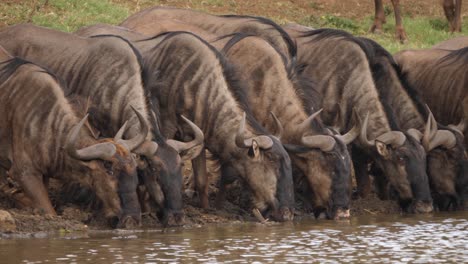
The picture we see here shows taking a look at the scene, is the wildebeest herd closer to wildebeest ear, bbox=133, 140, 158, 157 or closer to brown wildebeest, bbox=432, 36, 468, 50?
wildebeest ear, bbox=133, 140, 158, 157

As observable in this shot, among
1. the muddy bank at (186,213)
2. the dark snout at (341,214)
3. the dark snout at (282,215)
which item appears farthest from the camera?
the dark snout at (341,214)

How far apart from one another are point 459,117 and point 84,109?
5.08 m

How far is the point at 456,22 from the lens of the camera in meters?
24.7

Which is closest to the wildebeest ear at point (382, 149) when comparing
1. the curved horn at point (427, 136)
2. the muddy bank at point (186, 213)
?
the curved horn at point (427, 136)

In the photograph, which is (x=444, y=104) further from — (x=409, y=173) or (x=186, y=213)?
(x=186, y=213)

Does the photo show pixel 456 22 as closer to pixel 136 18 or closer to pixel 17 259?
pixel 136 18

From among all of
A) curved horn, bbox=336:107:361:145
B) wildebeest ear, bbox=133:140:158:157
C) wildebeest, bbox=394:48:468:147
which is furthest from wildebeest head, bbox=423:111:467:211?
wildebeest ear, bbox=133:140:158:157

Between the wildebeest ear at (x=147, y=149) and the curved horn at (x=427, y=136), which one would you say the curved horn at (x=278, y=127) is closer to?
the wildebeest ear at (x=147, y=149)

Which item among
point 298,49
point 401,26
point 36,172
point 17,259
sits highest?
point 401,26

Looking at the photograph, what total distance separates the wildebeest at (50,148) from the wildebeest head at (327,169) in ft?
7.36

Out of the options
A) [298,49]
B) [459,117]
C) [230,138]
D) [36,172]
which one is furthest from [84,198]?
[459,117]

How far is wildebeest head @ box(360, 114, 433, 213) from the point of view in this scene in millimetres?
14344

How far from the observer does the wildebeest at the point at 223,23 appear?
15555 mm

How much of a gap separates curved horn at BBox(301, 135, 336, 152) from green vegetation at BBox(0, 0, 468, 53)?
5951 mm
